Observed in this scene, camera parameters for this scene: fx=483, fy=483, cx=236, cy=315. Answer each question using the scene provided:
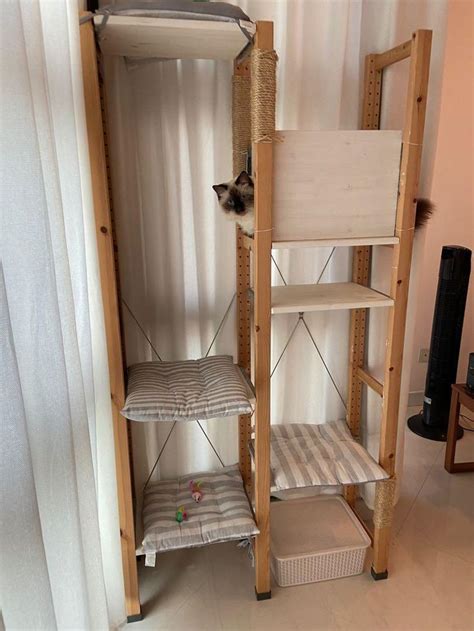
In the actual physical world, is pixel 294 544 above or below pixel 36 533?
below

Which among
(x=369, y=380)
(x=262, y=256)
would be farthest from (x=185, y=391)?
(x=369, y=380)

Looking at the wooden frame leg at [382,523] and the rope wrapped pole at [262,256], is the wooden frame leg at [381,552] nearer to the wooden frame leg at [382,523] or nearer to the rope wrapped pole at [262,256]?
the wooden frame leg at [382,523]

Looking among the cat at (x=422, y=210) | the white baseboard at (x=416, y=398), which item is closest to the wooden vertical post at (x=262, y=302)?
the cat at (x=422, y=210)

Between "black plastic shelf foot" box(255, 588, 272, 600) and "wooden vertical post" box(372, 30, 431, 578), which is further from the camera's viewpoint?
"black plastic shelf foot" box(255, 588, 272, 600)

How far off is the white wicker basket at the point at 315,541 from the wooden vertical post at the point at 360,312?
0.14 meters

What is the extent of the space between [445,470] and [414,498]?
0.29 metres

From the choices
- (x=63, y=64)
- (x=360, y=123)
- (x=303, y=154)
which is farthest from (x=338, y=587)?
(x=63, y=64)

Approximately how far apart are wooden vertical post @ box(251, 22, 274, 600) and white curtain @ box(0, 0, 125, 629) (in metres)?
0.44

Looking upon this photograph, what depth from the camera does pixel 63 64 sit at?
102 centimetres

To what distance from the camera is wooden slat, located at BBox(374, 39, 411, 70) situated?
4.50ft

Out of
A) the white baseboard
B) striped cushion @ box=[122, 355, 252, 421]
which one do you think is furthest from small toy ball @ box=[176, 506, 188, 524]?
the white baseboard

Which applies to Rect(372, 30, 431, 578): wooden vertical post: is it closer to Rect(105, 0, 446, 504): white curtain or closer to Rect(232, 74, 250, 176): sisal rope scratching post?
Rect(105, 0, 446, 504): white curtain

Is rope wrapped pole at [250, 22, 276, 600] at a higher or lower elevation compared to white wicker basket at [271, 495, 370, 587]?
Result: higher

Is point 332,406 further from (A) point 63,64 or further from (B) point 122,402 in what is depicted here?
(A) point 63,64
